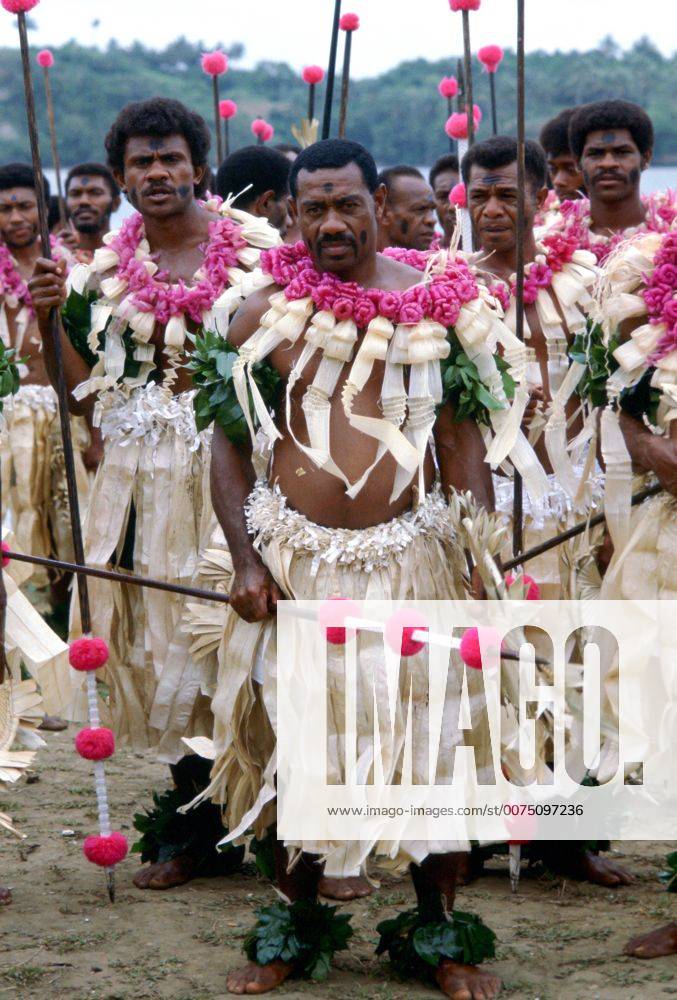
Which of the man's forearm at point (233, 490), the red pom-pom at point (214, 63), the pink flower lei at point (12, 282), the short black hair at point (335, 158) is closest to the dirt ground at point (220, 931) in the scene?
the man's forearm at point (233, 490)

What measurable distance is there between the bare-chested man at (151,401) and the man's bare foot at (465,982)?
48.3 inches

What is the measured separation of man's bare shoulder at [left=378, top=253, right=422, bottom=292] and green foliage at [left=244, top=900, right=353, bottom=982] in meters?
1.64

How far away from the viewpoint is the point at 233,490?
4344 millimetres

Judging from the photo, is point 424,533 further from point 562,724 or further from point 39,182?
point 39,182

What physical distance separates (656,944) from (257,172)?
385cm

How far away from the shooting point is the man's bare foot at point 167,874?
5.10 metres

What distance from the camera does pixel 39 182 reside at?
454 centimetres

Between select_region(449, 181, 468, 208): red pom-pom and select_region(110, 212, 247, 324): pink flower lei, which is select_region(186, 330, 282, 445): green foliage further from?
select_region(449, 181, 468, 208): red pom-pom

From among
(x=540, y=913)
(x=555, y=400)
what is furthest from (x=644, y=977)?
(x=555, y=400)

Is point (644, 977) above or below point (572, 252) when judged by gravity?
below

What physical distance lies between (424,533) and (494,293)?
1113mm

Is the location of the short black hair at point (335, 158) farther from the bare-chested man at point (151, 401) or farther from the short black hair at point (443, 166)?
the short black hair at point (443, 166)

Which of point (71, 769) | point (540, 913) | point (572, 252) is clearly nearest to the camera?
point (540, 913)

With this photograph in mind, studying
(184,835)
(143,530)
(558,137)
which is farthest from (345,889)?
(558,137)
